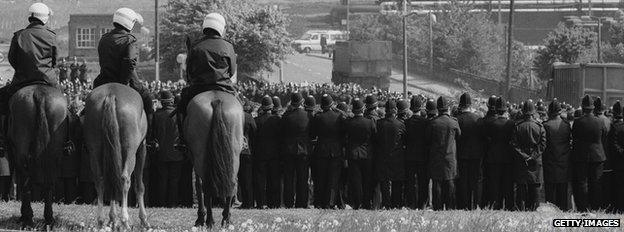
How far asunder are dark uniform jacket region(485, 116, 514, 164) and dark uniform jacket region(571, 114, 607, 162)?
1063 mm

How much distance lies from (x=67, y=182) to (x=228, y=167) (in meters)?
7.03

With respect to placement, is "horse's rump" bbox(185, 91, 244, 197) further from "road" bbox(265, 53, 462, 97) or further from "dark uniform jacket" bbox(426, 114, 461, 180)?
"road" bbox(265, 53, 462, 97)

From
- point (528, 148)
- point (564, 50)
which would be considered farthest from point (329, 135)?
point (564, 50)

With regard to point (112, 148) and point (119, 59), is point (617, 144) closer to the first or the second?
point (119, 59)

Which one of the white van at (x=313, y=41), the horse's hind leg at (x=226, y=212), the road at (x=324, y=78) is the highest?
the horse's hind leg at (x=226, y=212)

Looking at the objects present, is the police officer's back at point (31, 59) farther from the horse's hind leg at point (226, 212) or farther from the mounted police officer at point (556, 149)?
the mounted police officer at point (556, 149)

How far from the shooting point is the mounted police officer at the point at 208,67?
52.5ft

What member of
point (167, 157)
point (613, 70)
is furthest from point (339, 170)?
point (613, 70)

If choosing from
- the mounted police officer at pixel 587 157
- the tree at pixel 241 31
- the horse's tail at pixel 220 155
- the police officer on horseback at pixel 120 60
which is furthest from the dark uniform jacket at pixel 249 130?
the tree at pixel 241 31

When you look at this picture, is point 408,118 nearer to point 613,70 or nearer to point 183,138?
point 183,138

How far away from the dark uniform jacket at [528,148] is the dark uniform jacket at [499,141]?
22cm

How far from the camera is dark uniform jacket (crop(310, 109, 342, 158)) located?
21.9m

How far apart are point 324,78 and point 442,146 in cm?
6329

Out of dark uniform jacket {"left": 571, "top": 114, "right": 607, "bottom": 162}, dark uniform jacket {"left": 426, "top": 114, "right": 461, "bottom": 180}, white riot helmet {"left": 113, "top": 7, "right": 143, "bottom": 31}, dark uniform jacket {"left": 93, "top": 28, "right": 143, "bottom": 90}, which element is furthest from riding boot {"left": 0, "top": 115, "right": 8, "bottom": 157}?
dark uniform jacket {"left": 571, "top": 114, "right": 607, "bottom": 162}
